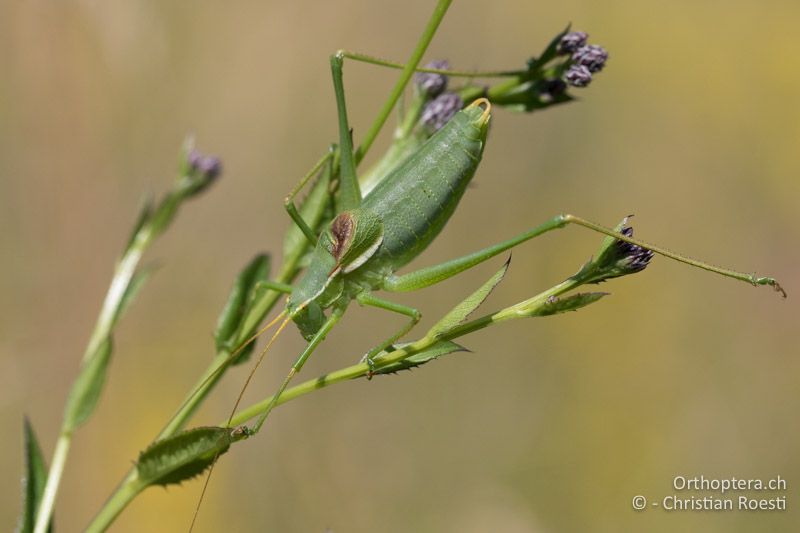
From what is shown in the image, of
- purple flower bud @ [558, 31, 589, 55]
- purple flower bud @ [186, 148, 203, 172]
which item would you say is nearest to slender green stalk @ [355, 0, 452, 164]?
purple flower bud @ [558, 31, 589, 55]

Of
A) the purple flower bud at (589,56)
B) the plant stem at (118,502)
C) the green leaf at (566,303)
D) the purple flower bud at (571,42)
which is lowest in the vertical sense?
the plant stem at (118,502)

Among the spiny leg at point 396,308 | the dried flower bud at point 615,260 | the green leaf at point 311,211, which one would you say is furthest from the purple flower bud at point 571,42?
the spiny leg at point 396,308

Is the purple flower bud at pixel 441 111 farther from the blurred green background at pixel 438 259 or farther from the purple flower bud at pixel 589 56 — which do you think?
the blurred green background at pixel 438 259

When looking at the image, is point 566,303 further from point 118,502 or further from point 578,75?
point 118,502

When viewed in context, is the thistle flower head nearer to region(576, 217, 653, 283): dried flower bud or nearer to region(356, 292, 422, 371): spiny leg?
region(356, 292, 422, 371): spiny leg

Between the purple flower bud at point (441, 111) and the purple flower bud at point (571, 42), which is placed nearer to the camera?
the purple flower bud at point (571, 42)

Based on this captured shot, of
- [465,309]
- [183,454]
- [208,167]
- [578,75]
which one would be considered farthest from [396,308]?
[208,167]

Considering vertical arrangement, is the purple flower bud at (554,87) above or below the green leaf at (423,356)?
above
